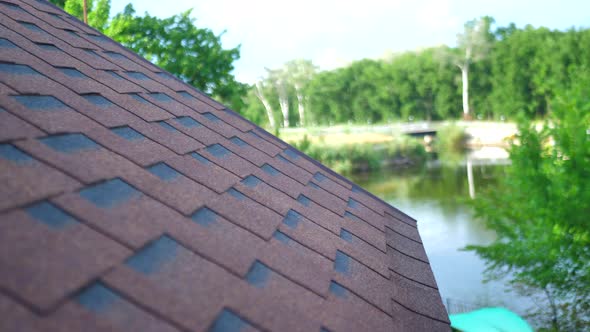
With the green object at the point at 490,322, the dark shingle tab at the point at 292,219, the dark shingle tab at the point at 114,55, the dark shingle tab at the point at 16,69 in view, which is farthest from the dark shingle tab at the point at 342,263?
the green object at the point at 490,322

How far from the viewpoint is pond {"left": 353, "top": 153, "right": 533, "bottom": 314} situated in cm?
1426

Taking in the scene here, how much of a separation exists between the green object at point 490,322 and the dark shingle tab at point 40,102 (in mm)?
8438

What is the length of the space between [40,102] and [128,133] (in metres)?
0.40

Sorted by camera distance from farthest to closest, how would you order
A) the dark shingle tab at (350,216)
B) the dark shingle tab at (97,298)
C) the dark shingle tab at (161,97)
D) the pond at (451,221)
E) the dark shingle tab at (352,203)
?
the pond at (451,221), the dark shingle tab at (352,203), the dark shingle tab at (350,216), the dark shingle tab at (161,97), the dark shingle tab at (97,298)

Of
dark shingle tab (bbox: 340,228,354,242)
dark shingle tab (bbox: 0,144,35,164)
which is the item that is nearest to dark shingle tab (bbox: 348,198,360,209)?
Answer: dark shingle tab (bbox: 340,228,354,242)

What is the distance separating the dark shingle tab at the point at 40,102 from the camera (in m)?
1.98

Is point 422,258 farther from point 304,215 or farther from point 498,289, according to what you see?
point 498,289

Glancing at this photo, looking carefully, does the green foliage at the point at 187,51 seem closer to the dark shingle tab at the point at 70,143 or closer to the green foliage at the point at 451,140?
the dark shingle tab at the point at 70,143

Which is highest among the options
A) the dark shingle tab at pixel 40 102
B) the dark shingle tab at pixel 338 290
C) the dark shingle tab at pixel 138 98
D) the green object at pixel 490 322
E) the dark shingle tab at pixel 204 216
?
the dark shingle tab at pixel 138 98

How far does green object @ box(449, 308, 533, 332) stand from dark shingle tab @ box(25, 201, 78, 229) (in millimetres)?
8790

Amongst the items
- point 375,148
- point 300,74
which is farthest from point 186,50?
point 300,74

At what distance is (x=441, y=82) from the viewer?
238 feet

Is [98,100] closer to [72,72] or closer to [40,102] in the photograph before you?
[72,72]

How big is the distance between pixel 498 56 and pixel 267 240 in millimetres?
70882
